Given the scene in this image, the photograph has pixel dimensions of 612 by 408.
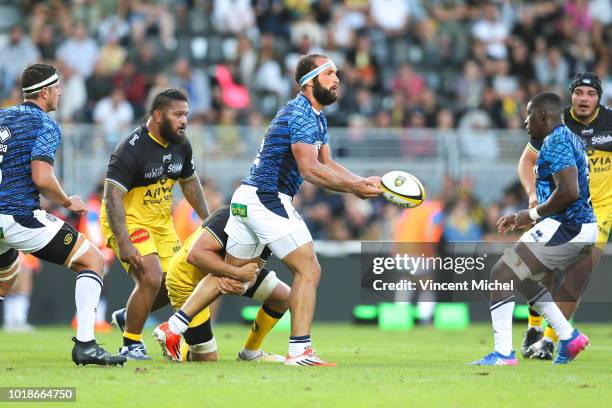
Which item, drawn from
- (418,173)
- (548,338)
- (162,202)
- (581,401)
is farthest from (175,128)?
(418,173)

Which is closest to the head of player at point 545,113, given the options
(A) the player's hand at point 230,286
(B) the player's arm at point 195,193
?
(A) the player's hand at point 230,286

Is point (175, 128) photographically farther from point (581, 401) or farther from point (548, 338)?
point (581, 401)

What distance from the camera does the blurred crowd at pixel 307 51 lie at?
22.1 m

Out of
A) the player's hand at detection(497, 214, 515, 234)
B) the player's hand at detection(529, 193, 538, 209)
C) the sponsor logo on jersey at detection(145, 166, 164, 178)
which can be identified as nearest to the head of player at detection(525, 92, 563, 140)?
the player's hand at detection(497, 214, 515, 234)

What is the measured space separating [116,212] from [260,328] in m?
1.77

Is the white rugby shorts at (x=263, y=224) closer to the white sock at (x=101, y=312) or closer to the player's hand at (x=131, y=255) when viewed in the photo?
the player's hand at (x=131, y=255)

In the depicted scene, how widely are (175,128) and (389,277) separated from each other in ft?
9.98

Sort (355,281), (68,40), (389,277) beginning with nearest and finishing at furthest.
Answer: (389,277), (355,281), (68,40)

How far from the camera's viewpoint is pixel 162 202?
12.4 meters

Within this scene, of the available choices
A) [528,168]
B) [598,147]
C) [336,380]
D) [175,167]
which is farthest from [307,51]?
[336,380]

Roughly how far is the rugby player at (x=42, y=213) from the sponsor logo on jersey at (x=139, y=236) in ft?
4.58

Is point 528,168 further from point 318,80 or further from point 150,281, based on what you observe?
point 150,281

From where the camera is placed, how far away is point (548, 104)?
10.8m

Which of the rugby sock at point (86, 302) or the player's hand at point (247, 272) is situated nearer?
the rugby sock at point (86, 302)
